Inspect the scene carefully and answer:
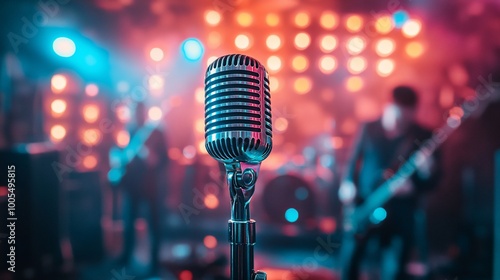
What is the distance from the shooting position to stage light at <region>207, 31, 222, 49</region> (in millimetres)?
2518

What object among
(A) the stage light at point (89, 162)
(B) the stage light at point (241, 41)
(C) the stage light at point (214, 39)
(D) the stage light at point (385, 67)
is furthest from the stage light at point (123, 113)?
(D) the stage light at point (385, 67)

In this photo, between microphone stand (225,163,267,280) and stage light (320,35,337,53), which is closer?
microphone stand (225,163,267,280)

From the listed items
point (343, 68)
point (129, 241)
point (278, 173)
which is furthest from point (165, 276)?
point (343, 68)

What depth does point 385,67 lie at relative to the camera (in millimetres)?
2443

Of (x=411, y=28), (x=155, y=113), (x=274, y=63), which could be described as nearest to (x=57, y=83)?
(x=155, y=113)

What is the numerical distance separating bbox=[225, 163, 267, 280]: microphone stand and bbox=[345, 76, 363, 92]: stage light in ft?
5.54

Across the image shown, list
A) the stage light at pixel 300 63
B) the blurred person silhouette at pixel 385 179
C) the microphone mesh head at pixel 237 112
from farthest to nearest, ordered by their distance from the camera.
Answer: the stage light at pixel 300 63 → the blurred person silhouette at pixel 385 179 → the microphone mesh head at pixel 237 112

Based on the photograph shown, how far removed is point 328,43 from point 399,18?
460mm

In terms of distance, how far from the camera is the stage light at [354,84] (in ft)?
8.04

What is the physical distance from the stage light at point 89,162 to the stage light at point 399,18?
208 cm

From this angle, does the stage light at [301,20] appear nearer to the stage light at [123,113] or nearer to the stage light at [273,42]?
the stage light at [273,42]

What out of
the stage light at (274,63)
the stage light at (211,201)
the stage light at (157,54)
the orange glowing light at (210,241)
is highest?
the stage light at (157,54)

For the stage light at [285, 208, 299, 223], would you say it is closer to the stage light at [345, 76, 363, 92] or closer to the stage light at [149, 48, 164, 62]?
the stage light at [345, 76, 363, 92]

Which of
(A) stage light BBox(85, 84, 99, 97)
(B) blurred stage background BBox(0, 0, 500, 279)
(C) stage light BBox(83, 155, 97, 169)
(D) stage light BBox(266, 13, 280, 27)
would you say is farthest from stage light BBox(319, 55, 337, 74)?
(C) stage light BBox(83, 155, 97, 169)
